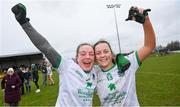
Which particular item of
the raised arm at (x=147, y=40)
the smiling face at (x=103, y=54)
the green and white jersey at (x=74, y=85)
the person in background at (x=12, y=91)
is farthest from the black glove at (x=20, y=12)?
the person in background at (x=12, y=91)

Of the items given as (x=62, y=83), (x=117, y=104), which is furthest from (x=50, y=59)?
(x=117, y=104)

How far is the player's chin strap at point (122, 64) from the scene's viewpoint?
4543 millimetres

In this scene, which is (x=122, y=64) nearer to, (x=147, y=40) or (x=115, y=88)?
(x=115, y=88)

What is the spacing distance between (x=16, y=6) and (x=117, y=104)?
5.58 ft

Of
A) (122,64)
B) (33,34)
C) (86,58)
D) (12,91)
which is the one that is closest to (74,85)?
(86,58)

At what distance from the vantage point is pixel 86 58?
4469mm

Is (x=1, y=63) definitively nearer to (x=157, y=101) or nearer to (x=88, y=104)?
(x=157, y=101)

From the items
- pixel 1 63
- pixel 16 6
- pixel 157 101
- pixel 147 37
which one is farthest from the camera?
pixel 1 63

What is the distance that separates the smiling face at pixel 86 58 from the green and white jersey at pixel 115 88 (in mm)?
201

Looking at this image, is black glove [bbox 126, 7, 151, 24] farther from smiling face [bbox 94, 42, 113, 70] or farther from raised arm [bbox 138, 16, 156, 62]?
smiling face [bbox 94, 42, 113, 70]

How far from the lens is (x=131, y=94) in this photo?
452 centimetres

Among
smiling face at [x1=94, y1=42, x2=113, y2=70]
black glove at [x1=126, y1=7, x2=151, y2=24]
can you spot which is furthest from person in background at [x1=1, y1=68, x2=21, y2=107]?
black glove at [x1=126, y1=7, x2=151, y2=24]

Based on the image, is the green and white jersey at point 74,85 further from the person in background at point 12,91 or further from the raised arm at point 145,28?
the person in background at point 12,91

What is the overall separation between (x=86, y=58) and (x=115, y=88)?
512 mm
